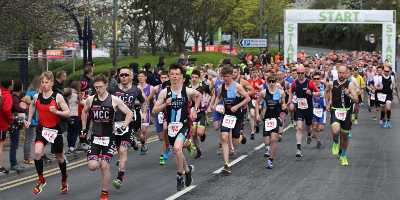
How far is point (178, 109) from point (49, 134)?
2.17m

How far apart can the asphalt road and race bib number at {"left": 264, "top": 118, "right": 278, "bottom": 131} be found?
2.58 feet

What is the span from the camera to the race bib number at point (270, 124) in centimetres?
1048

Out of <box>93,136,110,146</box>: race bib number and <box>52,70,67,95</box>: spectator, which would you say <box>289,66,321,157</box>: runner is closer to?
<box>52,70,67,95</box>: spectator

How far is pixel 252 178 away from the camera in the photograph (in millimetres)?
9156

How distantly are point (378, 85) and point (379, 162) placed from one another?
27.0ft

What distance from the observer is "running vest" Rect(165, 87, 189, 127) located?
8.21 meters

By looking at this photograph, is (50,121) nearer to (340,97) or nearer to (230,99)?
(230,99)

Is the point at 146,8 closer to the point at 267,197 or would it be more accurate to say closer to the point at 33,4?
the point at 33,4

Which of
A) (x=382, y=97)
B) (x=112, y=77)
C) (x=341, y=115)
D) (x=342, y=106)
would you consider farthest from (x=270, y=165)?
(x=382, y=97)

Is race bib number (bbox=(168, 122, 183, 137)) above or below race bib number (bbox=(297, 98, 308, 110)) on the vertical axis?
below

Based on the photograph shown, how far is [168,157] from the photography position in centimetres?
1139

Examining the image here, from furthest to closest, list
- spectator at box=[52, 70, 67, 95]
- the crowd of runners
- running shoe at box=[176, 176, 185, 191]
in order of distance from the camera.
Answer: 1. spectator at box=[52, 70, 67, 95]
2. running shoe at box=[176, 176, 185, 191]
3. the crowd of runners

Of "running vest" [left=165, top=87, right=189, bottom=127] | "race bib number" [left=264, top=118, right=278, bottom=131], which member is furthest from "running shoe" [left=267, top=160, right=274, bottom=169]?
"running vest" [left=165, top=87, right=189, bottom=127]

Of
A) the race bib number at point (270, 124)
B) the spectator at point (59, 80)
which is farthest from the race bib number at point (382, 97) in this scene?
the spectator at point (59, 80)
